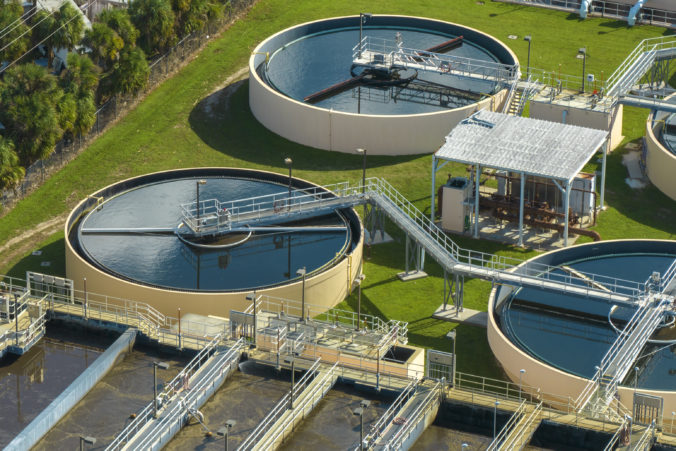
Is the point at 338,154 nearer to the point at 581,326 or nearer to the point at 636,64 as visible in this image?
the point at 636,64

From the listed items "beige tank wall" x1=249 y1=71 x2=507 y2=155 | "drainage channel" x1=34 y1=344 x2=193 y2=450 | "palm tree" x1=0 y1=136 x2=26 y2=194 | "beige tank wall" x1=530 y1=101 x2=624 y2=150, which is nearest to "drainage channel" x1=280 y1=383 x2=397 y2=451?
"drainage channel" x1=34 y1=344 x2=193 y2=450

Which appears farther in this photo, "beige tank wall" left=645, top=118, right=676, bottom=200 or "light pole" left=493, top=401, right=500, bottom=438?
"beige tank wall" left=645, top=118, right=676, bottom=200

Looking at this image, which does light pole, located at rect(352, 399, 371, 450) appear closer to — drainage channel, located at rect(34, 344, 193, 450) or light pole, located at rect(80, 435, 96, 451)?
drainage channel, located at rect(34, 344, 193, 450)

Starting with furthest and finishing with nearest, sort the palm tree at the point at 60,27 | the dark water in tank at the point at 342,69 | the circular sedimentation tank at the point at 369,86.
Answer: the dark water in tank at the point at 342,69, the palm tree at the point at 60,27, the circular sedimentation tank at the point at 369,86

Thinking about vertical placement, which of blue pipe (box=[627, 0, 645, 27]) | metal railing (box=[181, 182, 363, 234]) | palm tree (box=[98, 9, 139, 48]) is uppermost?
palm tree (box=[98, 9, 139, 48])

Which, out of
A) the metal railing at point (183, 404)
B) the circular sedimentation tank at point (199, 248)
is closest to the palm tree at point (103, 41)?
the circular sedimentation tank at point (199, 248)

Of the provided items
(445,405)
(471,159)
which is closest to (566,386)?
(445,405)

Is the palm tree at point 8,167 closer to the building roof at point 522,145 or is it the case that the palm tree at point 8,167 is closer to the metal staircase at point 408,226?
the metal staircase at point 408,226

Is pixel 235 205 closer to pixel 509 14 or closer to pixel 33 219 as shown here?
pixel 33 219
